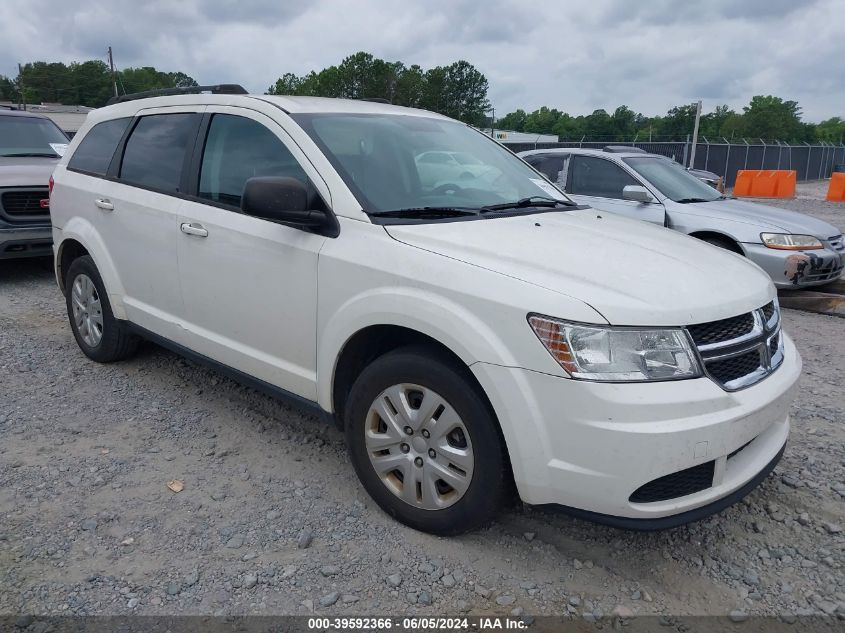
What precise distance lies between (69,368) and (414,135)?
305 centimetres

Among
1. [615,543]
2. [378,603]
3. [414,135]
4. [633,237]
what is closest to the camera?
[378,603]

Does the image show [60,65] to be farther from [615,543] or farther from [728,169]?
[615,543]

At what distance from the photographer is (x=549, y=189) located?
4.06m

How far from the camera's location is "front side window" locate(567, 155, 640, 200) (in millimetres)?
7645

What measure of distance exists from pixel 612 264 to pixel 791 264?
15.9 feet

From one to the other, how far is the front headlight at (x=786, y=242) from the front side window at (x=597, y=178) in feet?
4.72

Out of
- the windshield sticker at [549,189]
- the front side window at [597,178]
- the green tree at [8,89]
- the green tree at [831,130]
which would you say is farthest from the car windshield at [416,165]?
the green tree at [831,130]

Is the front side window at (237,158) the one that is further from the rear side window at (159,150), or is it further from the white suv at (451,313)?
the rear side window at (159,150)

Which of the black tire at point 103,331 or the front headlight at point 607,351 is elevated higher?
the front headlight at point 607,351

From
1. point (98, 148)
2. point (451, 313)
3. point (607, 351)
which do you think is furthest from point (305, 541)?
point (98, 148)

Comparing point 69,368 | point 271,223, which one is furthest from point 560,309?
point 69,368

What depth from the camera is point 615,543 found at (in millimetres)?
2963

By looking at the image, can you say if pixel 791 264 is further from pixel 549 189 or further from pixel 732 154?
pixel 732 154

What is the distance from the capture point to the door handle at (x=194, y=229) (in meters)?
3.67
